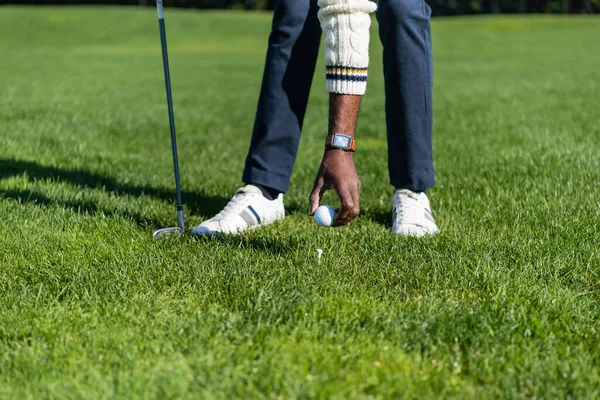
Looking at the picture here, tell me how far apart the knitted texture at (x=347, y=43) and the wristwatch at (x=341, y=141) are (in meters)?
0.18

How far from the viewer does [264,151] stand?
372 centimetres

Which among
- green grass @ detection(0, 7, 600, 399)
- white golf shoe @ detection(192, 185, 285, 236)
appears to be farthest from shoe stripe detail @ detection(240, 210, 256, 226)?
green grass @ detection(0, 7, 600, 399)

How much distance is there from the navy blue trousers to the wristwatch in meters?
1.17

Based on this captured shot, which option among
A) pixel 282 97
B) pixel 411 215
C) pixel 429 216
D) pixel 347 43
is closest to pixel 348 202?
pixel 347 43

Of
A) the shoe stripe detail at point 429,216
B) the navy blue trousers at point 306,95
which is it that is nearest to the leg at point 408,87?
the navy blue trousers at point 306,95

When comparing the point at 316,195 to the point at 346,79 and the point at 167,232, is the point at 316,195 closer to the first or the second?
the point at 346,79

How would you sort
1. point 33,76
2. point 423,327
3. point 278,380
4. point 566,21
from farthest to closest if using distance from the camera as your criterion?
point 566,21
point 33,76
point 423,327
point 278,380

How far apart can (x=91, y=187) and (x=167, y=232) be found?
54.2 inches

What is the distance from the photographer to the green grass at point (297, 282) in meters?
1.95

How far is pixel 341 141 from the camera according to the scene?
8.08 ft

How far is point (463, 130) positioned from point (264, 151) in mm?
4046

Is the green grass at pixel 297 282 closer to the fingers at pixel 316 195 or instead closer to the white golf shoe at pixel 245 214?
the white golf shoe at pixel 245 214

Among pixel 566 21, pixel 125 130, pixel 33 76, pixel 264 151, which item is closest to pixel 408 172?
pixel 264 151

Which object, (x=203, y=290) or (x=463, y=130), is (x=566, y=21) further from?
(x=203, y=290)
